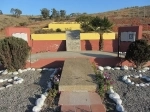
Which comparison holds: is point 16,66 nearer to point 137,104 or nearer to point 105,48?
point 137,104

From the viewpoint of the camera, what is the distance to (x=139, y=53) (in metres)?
12.9

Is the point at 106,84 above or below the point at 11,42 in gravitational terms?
below

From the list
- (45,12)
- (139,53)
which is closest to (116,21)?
(45,12)

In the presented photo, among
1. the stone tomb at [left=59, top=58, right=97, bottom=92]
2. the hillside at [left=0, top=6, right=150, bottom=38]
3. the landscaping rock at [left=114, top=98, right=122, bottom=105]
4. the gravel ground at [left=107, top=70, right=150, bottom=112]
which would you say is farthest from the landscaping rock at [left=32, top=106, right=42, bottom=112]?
the hillside at [left=0, top=6, right=150, bottom=38]

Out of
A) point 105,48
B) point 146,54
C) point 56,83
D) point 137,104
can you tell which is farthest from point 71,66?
point 105,48

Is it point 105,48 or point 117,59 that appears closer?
point 117,59

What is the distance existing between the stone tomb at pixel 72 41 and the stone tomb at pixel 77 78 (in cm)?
582

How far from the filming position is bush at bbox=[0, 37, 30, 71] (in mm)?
13172

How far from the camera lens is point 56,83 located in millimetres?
9656

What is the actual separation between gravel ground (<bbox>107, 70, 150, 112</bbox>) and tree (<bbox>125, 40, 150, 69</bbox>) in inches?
84.9

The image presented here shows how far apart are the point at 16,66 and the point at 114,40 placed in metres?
9.26

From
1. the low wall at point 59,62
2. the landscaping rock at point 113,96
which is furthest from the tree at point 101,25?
the landscaping rock at point 113,96

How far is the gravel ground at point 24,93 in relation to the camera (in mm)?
8070

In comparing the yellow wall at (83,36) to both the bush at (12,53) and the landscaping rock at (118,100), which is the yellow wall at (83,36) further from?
the landscaping rock at (118,100)
